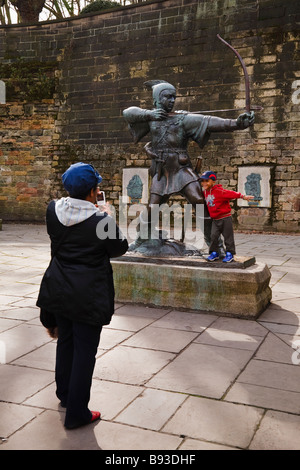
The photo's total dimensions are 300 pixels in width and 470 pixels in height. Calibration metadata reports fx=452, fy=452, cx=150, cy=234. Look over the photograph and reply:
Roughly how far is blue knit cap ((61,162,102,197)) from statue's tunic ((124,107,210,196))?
104 inches

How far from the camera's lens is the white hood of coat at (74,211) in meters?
2.26

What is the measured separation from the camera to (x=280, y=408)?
250 centimetres

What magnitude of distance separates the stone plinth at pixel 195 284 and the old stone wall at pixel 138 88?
7.57 metres

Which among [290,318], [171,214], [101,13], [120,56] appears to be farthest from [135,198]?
[290,318]

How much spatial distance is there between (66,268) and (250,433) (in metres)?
1.22

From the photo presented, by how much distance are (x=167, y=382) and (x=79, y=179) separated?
1.39 meters

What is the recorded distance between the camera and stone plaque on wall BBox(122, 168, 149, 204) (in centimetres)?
1298

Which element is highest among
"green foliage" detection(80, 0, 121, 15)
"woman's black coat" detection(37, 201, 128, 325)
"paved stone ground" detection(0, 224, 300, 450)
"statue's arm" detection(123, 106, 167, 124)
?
"green foliage" detection(80, 0, 121, 15)

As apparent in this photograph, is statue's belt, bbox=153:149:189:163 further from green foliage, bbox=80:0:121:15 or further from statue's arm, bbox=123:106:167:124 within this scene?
green foliage, bbox=80:0:121:15

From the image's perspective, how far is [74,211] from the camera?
7.45 ft

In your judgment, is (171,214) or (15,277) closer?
(15,277)

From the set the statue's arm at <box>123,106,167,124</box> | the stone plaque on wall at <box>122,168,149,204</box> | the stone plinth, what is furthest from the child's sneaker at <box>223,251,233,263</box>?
the stone plaque on wall at <box>122,168,149,204</box>
